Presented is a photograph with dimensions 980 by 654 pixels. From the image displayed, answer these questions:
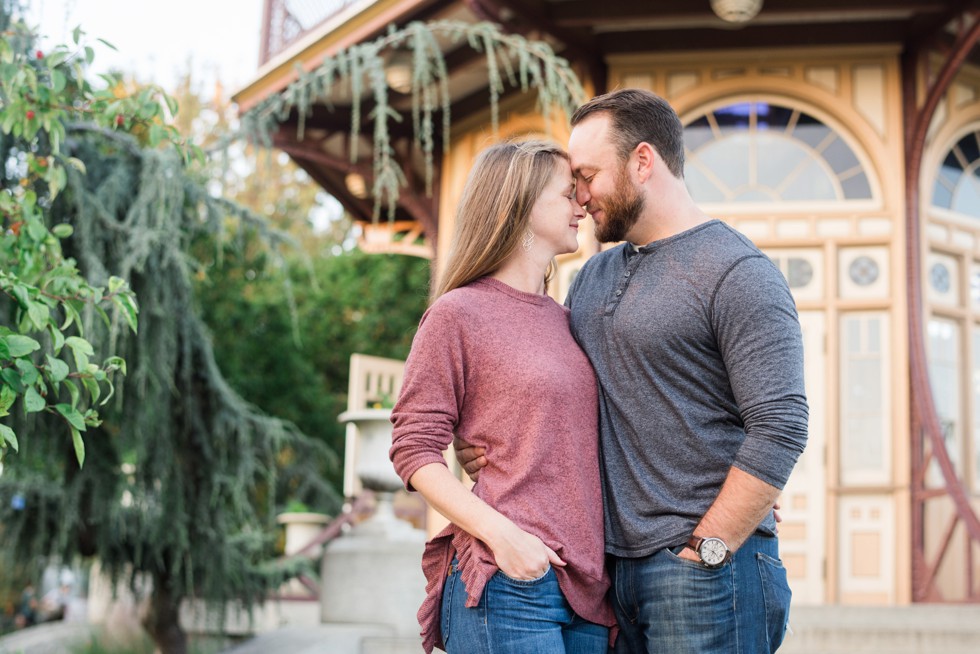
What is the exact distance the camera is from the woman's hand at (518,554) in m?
2.29

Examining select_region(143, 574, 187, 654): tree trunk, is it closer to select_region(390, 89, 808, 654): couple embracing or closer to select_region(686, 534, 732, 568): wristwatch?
select_region(390, 89, 808, 654): couple embracing

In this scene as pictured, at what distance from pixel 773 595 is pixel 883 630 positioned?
408 centimetres

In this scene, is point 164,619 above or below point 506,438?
below

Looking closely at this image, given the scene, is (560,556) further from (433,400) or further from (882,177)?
(882,177)

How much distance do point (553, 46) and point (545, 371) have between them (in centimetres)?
727

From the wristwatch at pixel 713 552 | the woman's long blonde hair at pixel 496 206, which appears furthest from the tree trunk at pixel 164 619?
the wristwatch at pixel 713 552

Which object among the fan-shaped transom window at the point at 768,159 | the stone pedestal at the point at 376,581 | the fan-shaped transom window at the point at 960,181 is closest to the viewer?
the stone pedestal at the point at 376,581

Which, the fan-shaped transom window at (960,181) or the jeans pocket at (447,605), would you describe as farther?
the fan-shaped transom window at (960,181)

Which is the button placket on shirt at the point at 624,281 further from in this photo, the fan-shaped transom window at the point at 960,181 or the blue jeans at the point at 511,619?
the fan-shaped transom window at the point at 960,181

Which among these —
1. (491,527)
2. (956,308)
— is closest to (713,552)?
(491,527)

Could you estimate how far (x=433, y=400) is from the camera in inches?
94.7

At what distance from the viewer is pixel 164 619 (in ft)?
24.5

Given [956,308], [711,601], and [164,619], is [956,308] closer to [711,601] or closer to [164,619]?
[164,619]

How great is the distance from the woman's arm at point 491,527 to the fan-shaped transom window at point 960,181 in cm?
778
